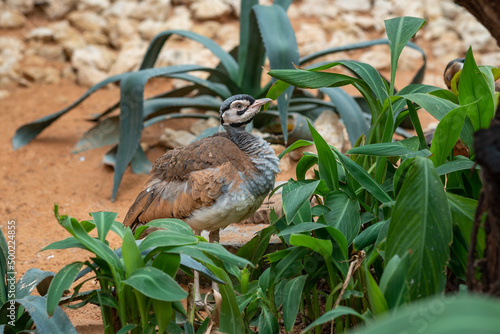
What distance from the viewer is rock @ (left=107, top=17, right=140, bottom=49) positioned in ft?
24.8

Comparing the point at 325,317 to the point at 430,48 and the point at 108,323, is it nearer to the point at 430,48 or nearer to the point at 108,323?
the point at 108,323

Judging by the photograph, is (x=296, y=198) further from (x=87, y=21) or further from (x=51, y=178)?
(x=87, y=21)

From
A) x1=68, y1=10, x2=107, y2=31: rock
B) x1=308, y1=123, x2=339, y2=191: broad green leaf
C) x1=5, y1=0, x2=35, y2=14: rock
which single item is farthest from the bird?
x1=5, y1=0, x2=35, y2=14: rock

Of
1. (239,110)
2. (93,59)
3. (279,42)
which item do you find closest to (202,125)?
(279,42)

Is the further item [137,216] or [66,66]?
[66,66]

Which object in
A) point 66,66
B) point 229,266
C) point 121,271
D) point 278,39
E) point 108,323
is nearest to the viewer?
point 121,271

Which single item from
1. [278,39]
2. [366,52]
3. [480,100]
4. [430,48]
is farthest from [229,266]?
[430,48]

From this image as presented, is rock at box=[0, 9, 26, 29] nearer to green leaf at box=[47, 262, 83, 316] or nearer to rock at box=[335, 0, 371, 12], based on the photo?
rock at box=[335, 0, 371, 12]

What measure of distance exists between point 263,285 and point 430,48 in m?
6.17

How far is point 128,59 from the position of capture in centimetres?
712

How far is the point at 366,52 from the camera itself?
7410 millimetres

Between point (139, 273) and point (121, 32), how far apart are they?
20.1 feet

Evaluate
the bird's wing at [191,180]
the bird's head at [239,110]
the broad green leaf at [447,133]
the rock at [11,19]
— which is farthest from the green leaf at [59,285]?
the rock at [11,19]

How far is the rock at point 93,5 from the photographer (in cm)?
789
